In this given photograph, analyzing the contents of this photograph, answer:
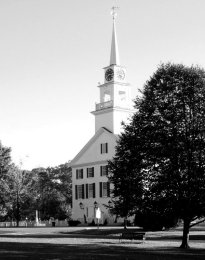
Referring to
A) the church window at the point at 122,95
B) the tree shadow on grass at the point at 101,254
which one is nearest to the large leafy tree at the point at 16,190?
the church window at the point at 122,95

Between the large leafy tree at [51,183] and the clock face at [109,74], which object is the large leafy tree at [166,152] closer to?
the clock face at [109,74]

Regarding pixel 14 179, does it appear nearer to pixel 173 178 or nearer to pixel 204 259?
pixel 173 178

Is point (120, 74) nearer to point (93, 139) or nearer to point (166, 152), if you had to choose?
point (93, 139)

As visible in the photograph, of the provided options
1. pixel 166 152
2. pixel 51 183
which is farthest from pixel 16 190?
pixel 166 152

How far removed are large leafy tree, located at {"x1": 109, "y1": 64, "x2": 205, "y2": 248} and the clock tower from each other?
128 ft

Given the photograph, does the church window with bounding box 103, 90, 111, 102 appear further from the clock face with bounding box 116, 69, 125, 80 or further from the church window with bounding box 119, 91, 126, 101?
the clock face with bounding box 116, 69, 125, 80

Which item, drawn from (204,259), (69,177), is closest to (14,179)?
(69,177)

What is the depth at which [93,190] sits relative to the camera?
224 ft

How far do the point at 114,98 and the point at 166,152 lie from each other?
42.7m

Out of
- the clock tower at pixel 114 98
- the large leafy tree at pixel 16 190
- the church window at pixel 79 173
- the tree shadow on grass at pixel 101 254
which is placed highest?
the clock tower at pixel 114 98

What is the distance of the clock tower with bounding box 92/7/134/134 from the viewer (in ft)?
225

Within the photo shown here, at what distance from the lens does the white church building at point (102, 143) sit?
6781cm

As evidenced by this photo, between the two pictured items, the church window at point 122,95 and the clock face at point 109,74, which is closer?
the clock face at point 109,74

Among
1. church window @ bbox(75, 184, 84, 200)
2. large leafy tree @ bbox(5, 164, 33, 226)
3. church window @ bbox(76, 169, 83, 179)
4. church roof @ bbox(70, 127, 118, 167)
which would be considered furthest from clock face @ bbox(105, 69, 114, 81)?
large leafy tree @ bbox(5, 164, 33, 226)
